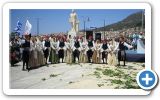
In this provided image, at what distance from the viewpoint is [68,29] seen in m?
3.87

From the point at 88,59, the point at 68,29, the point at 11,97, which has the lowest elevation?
the point at 11,97

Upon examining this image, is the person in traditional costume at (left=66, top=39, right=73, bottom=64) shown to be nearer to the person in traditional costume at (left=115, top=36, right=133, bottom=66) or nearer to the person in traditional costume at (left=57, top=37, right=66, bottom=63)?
the person in traditional costume at (left=57, top=37, right=66, bottom=63)

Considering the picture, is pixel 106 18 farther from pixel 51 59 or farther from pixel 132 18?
pixel 51 59

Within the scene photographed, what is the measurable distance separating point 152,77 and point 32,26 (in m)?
1.14

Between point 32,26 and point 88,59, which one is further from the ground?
point 32,26

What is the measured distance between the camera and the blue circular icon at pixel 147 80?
372 centimetres

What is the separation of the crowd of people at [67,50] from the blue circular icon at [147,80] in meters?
0.25

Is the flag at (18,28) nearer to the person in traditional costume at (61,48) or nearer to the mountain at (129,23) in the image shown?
the person in traditional costume at (61,48)

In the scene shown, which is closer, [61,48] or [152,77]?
[152,77]

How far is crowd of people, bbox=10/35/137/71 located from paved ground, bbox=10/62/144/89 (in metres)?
0.05

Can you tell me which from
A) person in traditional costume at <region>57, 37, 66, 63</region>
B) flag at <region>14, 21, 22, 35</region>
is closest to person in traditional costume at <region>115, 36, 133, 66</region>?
person in traditional costume at <region>57, 37, 66, 63</region>

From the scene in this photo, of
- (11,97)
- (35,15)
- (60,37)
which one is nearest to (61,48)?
(60,37)

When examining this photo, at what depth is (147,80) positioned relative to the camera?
12.3ft
